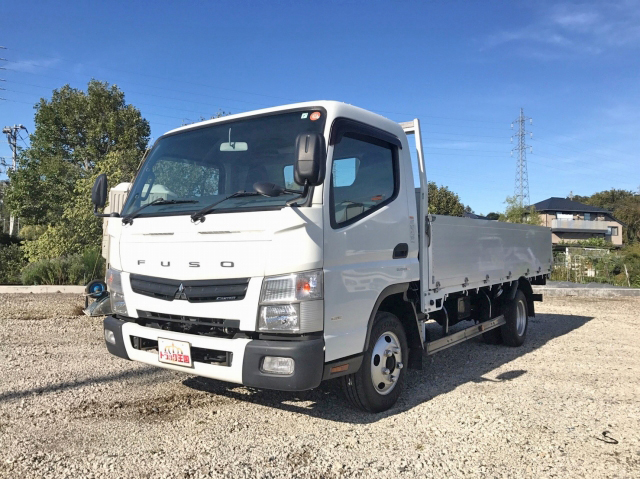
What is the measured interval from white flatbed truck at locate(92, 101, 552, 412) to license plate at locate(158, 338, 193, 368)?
0.01 metres

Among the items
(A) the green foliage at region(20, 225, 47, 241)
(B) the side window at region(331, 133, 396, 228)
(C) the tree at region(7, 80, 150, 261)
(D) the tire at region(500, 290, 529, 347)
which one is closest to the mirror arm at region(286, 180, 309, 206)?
(B) the side window at region(331, 133, 396, 228)

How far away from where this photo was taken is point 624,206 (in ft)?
236

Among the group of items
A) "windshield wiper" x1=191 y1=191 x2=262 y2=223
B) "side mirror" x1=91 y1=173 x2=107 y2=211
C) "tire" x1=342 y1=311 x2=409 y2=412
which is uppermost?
"side mirror" x1=91 y1=173 x2=107 y2=211

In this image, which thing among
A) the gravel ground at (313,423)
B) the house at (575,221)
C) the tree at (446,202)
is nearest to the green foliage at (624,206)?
the house at (575,221)

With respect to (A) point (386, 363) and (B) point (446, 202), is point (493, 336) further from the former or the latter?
(B) point (446, 202)

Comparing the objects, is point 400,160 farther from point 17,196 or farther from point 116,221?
point 17,196

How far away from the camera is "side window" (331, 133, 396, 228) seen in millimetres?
3763

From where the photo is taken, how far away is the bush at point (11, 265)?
1566cm

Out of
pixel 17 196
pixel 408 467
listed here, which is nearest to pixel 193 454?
pixel 408 467

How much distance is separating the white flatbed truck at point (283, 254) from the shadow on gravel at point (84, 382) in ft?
3.39

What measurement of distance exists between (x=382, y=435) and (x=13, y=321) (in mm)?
7514

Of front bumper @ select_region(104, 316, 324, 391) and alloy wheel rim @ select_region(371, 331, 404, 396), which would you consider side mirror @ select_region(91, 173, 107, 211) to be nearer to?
front bumper @ select_region(104, 316, 324, 391)

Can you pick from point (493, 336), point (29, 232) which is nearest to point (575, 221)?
point (29, 232)

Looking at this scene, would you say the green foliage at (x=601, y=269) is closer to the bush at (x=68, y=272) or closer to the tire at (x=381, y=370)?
the bush at (x=68, y=272)
